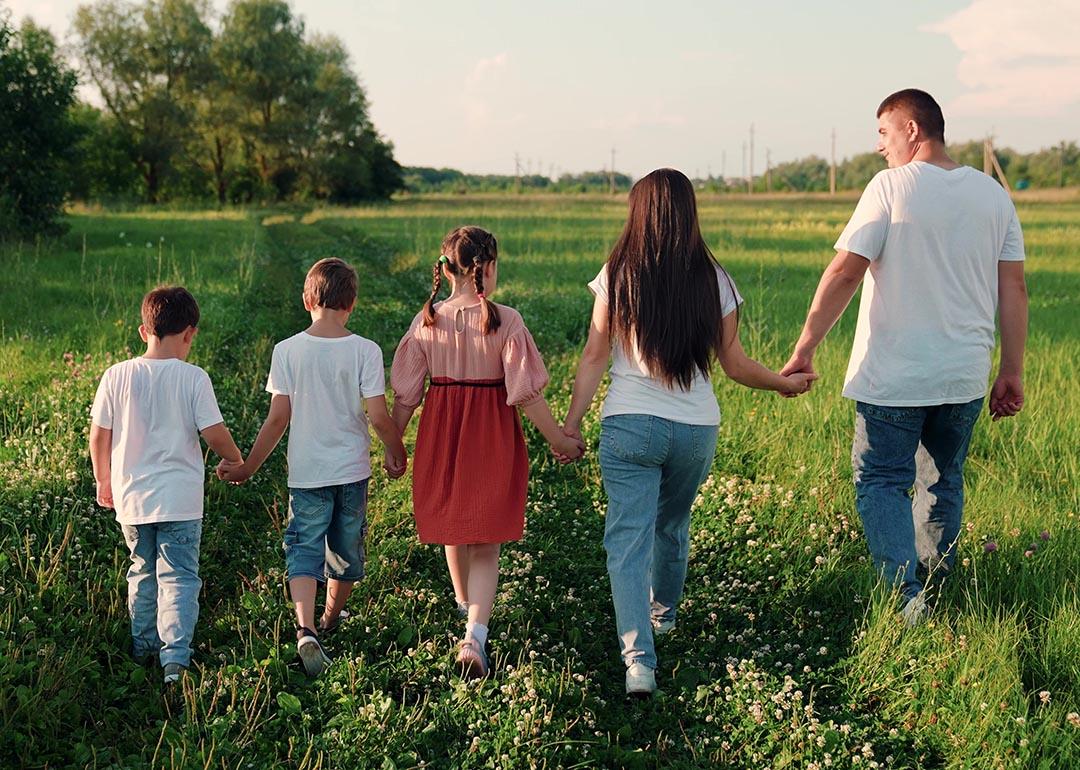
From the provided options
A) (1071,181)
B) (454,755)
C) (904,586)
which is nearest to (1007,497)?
(904,586)

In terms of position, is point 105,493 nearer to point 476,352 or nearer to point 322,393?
point 322,393

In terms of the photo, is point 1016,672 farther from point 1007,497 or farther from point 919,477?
point 1007,497

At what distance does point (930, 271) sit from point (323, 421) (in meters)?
3.03

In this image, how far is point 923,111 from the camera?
4.86 m

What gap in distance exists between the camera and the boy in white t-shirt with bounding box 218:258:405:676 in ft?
15.5

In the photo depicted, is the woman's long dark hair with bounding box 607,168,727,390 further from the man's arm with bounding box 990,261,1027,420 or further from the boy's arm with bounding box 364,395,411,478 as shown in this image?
the man's arm with bounding box 990,261,1027,420

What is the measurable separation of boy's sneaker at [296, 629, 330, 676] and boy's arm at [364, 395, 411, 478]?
0.89m

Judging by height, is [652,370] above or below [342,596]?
above

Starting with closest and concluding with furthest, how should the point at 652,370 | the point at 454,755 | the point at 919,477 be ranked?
1. the point at 454,755
2. the point at 652,370
3. the point at 919,477

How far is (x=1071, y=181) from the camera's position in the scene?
264 ft

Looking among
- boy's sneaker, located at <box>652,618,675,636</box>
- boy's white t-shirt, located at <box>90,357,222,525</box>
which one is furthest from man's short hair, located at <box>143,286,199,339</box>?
boy's sneaker, located at <box>652,618,675,636</box>

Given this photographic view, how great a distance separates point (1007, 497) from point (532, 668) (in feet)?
11.0

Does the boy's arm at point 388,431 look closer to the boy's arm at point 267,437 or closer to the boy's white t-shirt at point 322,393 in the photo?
the boy's white t-shirt at point 322,393

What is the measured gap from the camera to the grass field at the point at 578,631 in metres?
3.86
